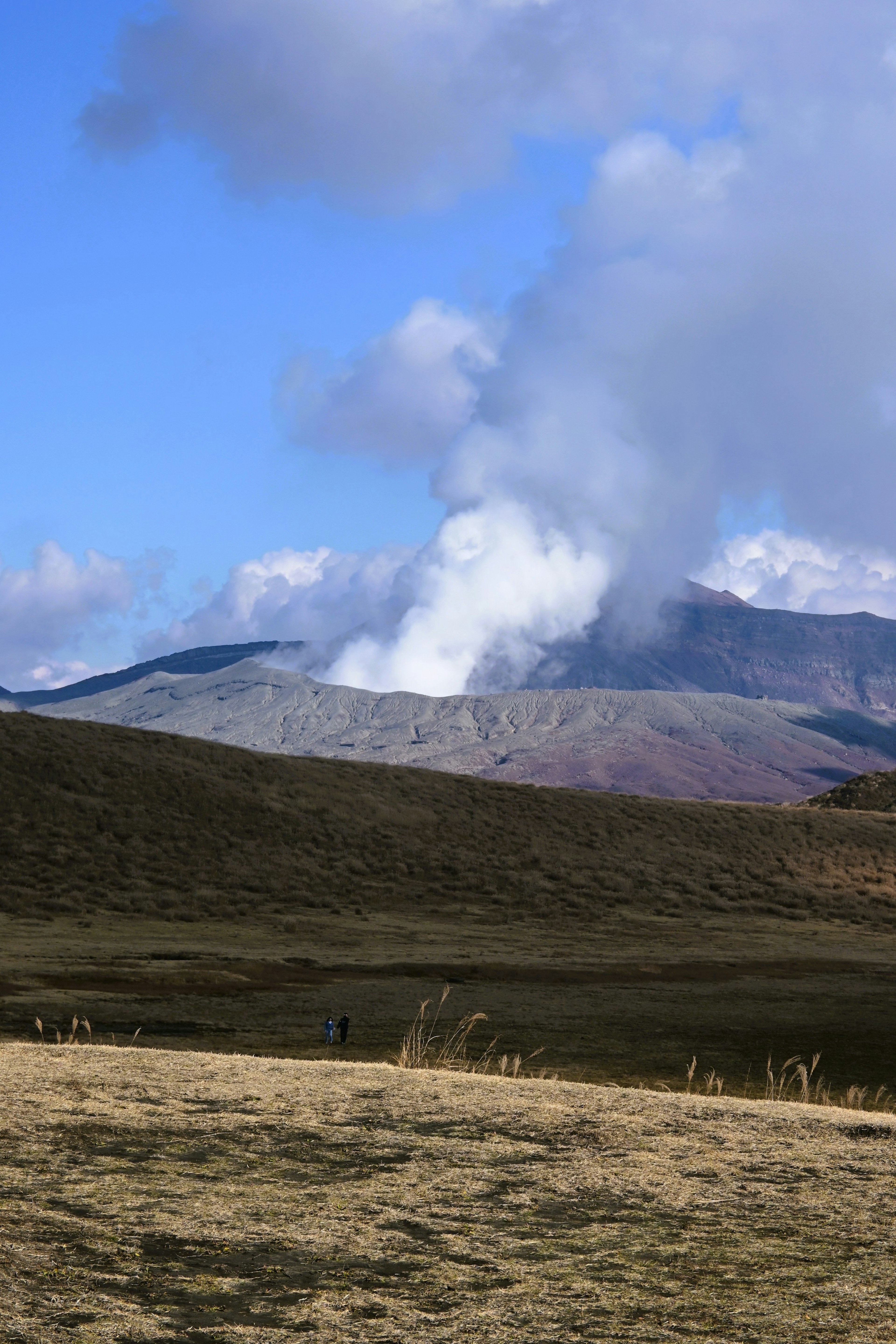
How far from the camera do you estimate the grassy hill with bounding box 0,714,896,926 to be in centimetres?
4869

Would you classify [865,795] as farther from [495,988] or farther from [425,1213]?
[425,1213]

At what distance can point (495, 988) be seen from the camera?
30812mm

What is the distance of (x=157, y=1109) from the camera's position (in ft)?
33.0

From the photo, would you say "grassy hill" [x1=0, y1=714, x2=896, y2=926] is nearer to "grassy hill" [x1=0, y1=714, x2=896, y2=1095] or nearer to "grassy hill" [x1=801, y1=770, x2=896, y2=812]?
"grassy hill" [x1=0, y1=714, x2=896, y2=1095]

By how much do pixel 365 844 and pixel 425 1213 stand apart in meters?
50.2

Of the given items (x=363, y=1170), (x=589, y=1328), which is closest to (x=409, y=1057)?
(x=363, y=1170)

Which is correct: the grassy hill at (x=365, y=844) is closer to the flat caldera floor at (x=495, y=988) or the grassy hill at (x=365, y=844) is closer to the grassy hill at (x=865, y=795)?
the flat caldera floor at (x=495, y=988)

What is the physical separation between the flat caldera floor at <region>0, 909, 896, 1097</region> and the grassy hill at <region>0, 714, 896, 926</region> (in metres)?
3.39

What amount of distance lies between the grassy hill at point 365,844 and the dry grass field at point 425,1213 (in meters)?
34.7

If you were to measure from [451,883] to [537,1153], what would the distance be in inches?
1793

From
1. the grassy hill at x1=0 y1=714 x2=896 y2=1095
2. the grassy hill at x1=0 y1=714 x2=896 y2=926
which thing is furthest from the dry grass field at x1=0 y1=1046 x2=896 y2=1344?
the grassy hill at x1=0 y1=714 x2=896 y2=926

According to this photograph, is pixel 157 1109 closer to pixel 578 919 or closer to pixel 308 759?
pixel 578 919

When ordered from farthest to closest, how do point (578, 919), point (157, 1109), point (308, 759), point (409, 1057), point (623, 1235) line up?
point (308, 759)
point (578, 919)
point (409, 1057)
point (157, 1109)
point (623, 1235)

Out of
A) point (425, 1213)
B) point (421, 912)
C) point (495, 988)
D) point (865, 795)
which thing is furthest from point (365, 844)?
point (865, 795)
